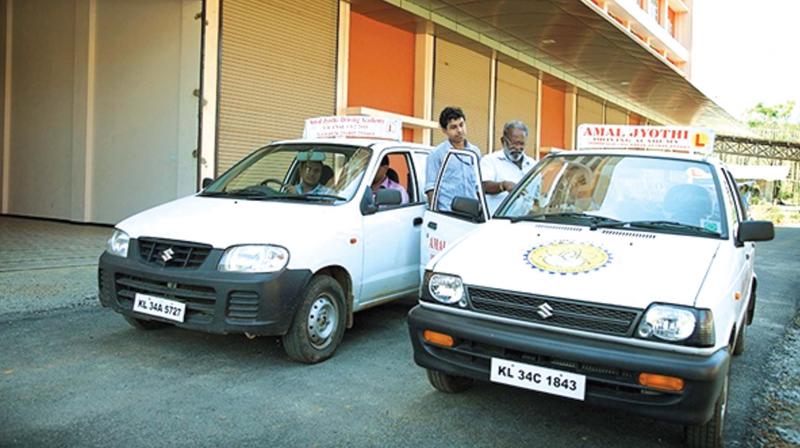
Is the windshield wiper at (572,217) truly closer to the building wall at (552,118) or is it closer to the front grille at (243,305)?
the front grille at (243,305)

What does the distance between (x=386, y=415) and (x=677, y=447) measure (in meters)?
1.56

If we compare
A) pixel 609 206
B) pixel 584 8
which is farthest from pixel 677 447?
pixel 584 8

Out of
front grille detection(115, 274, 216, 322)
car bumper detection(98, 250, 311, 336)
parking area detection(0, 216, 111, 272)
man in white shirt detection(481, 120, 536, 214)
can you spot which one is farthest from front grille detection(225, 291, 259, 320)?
parking area detection(0, 216, 111, 272)

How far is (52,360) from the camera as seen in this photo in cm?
443

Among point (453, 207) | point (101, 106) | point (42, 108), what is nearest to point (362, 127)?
point (453, 207)

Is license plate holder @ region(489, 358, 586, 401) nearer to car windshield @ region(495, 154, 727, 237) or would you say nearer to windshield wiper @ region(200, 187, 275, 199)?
car windshield @ region(495, 154, 727, 237)

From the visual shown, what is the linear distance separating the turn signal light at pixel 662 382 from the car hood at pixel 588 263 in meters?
0.32

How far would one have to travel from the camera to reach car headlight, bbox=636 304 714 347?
292 centimetres

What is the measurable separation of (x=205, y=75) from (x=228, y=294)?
7.23m

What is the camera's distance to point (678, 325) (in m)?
2.96

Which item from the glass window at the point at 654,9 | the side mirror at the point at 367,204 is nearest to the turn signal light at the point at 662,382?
the side mirror at the point at 367,204

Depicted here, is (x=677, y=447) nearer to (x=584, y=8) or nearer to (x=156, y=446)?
(x=156, y=446)

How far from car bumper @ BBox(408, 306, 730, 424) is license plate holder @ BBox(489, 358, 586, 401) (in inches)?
1.0

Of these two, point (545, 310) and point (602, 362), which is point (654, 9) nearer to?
point (545, 310)
